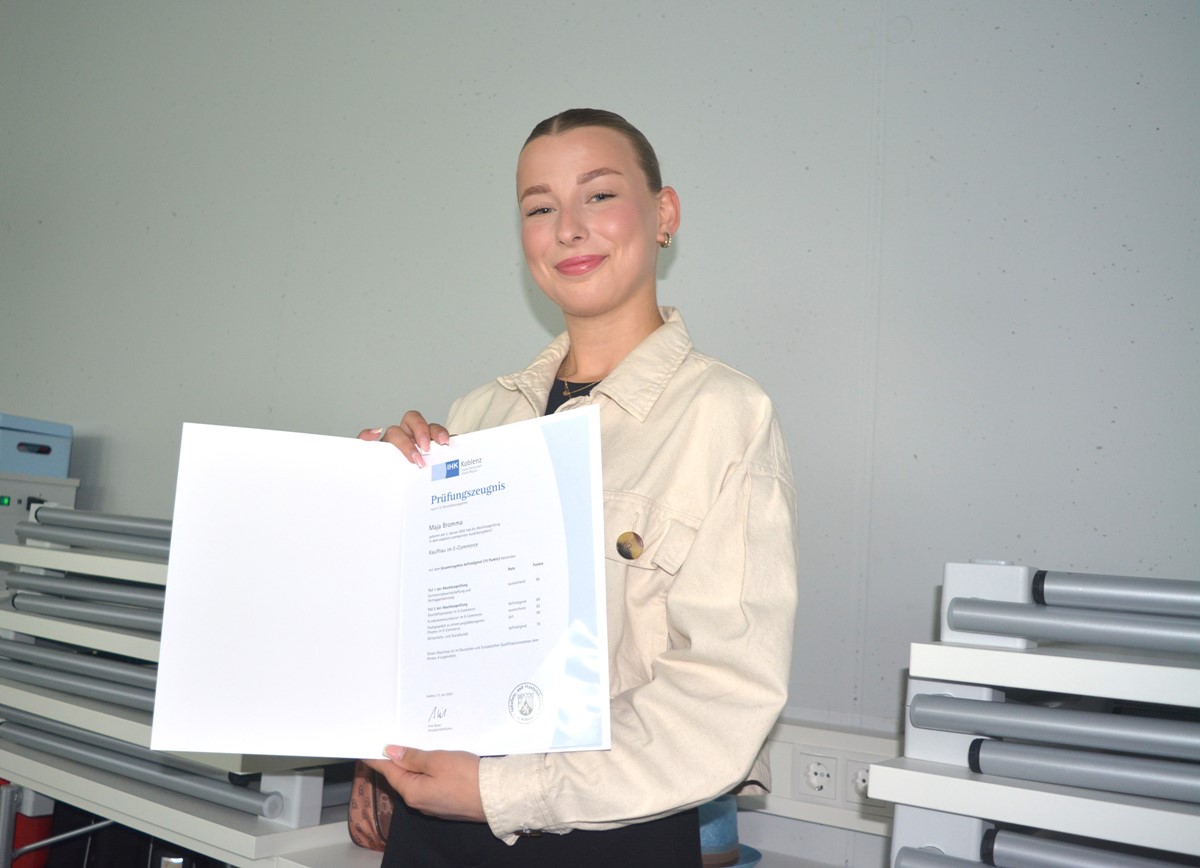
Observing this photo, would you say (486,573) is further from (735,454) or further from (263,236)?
(263,236)

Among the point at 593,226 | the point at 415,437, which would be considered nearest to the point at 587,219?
the point at 593,226

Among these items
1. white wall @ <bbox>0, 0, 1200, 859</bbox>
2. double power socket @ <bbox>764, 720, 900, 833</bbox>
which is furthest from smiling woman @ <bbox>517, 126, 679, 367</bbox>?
double power socket @ <bbox>764, 720, 900, 833</bbox>

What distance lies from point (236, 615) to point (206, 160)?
203 centimetres

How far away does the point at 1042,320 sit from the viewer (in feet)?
4.97

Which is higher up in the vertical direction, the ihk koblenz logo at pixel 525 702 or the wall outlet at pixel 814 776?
the ihk koblenz logo at pixel 525 702

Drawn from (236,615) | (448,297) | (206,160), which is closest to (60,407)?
(206,160)

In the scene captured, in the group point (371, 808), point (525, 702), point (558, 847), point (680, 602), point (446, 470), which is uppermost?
point (446, 470)

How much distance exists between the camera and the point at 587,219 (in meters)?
1.17

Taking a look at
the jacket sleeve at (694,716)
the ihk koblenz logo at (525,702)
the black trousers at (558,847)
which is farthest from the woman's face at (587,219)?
the black trousers at (558,847)

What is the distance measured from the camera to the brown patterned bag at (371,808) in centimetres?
152

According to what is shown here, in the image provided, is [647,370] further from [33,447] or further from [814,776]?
[33,447]

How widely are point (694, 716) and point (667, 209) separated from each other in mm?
633

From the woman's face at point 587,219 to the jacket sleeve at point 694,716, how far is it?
1.17 feet

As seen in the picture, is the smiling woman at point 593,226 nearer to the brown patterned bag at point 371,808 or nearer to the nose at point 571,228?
the nose at point 571,228
